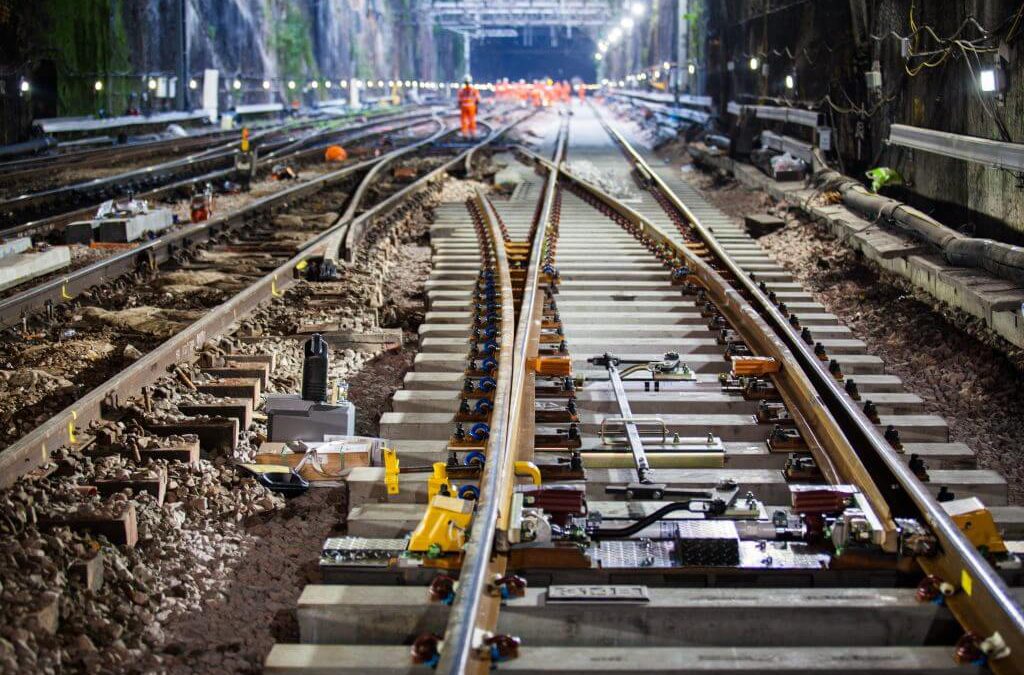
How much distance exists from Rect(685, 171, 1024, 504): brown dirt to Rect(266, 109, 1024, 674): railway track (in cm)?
56

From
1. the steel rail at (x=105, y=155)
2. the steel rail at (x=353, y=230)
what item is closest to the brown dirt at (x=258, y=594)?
the steel rail at (x=353, y=230)

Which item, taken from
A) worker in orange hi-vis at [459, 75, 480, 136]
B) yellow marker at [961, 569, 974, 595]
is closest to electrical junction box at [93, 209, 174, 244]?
yellow marker at [961, 569, 974, 595]

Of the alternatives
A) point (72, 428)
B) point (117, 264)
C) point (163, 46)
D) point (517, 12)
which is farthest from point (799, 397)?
point (517, 12)

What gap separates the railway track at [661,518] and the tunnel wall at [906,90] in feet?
10.9

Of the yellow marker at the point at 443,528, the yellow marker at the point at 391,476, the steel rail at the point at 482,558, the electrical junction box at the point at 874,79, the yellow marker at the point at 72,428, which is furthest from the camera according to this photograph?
the electrical junction box at the point at 874,79

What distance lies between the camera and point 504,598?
3.58m

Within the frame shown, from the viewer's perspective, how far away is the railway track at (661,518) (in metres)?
3.41

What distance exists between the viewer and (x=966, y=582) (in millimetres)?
3500

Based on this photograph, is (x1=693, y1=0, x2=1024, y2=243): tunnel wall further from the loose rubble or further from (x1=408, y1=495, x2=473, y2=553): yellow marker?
(x1=408, y1=495, x2=473, y2=553): yellow marker

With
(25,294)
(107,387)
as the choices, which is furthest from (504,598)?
(25,294)

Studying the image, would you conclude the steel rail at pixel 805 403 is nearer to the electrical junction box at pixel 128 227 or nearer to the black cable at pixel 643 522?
the black cable at pixel 643 522

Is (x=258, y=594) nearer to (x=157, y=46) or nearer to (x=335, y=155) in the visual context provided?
(x=335, y=155)

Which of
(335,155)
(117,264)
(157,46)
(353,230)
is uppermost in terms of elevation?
(157,46)

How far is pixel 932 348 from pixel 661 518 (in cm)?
493
